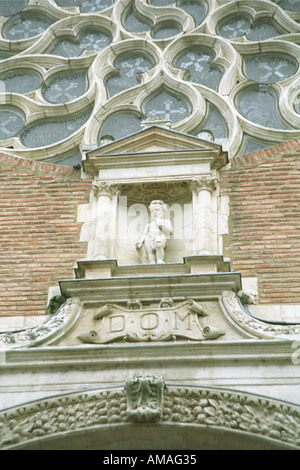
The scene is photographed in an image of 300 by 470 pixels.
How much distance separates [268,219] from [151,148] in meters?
1.67

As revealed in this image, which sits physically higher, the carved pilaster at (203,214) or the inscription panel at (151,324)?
the carved pilaster at (203,214)

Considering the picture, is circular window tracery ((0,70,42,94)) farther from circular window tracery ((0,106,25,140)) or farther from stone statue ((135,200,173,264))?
stone statue ((135,200,173,264))

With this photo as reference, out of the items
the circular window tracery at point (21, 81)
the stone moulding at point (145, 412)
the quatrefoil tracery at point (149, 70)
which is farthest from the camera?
the circular window tracery at point (21, 81)

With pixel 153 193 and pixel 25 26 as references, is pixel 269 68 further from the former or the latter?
pixel 25 26

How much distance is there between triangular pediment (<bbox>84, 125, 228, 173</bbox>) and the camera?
38.3 ft

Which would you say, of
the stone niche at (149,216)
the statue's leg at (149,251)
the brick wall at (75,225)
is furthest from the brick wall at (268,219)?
the statue's leg at (149,251)

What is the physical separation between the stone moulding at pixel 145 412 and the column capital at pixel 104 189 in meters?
2.77

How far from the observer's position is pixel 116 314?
1006cm

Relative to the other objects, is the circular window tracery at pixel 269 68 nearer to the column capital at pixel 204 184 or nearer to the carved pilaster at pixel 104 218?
the column capital at pixel 204 184

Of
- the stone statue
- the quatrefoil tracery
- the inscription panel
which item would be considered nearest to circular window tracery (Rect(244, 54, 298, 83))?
the quatrefoil tracery

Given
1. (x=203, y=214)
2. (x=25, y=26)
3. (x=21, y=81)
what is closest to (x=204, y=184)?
(x=203, y=214)

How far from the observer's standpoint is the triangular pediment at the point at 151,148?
38.3ft

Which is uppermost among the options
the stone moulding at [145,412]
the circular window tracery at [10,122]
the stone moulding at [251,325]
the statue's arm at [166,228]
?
the circular window tracery at [10,122]

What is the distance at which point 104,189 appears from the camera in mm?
11500
